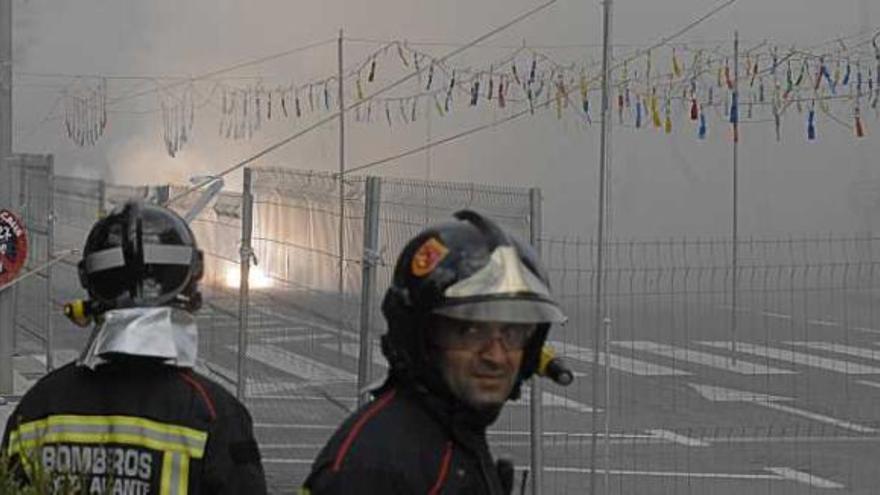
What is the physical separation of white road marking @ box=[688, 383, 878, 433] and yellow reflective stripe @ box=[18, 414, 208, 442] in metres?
8.13

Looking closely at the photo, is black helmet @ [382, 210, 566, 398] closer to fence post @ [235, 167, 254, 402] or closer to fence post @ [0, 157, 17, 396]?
fence post @ [235, 167, 254, 402]

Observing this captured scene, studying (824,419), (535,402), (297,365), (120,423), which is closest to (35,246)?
(824,419)

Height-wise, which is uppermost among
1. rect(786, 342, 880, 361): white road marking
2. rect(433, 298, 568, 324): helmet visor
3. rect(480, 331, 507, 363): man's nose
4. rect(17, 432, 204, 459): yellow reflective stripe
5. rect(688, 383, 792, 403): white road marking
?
rect(433, 298, 568, 324): helmet visor

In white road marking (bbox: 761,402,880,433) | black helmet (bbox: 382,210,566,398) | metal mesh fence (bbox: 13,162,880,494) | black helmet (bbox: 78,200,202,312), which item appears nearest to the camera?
black helmet (bbox: 382,210,566,398)

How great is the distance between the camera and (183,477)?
2818 mm

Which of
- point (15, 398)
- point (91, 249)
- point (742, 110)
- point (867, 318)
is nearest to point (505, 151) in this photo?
point (742, 110)

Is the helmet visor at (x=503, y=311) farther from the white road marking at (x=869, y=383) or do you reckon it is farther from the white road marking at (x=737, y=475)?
the white road marking at (x=869, y=383)

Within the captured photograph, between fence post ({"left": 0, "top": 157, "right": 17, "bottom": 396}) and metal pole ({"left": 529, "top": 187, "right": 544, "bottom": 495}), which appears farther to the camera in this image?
fence post ({"left": 0, "top": 157, "right": 17, "bottom": 396})

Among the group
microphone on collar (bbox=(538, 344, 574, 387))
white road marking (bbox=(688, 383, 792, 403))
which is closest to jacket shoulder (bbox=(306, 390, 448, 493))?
microphone on collar (bbox=(538, 344, 574, 387))

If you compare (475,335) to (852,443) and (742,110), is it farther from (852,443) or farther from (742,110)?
(742,110)

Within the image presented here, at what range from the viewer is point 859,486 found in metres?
8.98

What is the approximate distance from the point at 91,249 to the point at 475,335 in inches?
43.2

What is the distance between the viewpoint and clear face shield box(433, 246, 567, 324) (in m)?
2.20

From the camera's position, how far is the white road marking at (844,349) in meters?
11.8
